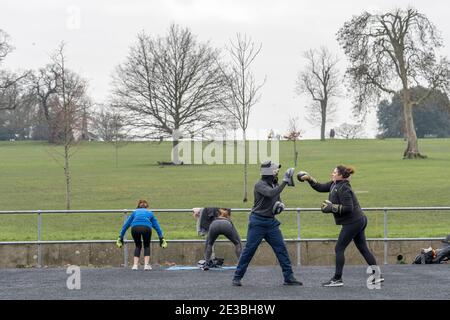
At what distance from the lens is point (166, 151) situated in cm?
6738

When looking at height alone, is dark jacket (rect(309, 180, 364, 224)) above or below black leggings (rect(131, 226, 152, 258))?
above

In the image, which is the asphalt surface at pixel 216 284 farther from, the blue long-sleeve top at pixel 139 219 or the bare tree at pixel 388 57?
the bare tree at pixel 388 57

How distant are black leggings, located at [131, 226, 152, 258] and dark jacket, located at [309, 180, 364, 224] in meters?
4.17

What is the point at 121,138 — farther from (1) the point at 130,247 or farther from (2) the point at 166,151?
(1) the point at 130,247

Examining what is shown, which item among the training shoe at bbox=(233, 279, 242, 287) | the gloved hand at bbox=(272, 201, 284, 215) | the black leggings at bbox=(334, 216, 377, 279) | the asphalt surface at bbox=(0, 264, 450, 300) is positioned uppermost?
the gloved hand at bbox=(272, 201, 284, 215)

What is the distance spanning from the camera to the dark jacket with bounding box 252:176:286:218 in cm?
1171

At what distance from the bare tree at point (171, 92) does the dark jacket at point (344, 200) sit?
143 feet

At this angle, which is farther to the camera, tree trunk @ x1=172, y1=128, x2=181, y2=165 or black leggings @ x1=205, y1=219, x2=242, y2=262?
tree trunk @ x1=172, y1=128, x2=181, y2=165

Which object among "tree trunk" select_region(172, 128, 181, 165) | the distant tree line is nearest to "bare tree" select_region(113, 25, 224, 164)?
"tree trunk" select_region(172, 128, 181, 165)

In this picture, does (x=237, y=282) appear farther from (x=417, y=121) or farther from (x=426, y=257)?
(x=417, y=121)

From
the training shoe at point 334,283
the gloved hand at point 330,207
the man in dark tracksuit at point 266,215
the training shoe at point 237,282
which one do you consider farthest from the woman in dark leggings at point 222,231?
the gloved hand at point 330,207

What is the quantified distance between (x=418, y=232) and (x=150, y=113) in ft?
129

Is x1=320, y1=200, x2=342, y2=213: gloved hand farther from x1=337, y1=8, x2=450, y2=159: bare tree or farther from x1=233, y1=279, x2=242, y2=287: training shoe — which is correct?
x1=337, y1=8, x2=450, y2=159: bare tree
